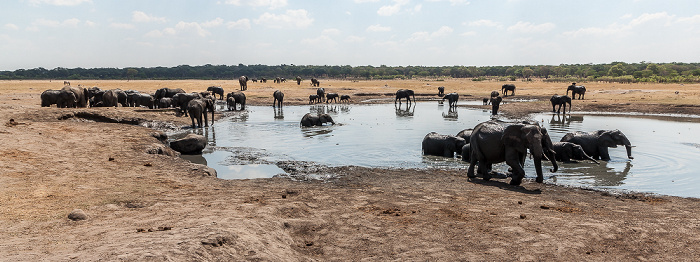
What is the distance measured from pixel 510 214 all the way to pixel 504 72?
132 metres

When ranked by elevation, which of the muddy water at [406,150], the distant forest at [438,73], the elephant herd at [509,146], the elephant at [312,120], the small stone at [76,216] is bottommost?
the muddy water at [406,150]

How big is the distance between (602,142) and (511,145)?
5858 millimetres

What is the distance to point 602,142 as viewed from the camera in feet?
49.5

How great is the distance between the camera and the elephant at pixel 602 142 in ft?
49.1

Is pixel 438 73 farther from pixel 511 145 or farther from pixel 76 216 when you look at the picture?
pixel 76 216

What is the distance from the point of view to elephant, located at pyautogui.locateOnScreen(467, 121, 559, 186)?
1073 centimetres

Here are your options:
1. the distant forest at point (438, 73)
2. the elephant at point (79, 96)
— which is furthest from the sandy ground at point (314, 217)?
the distant forest at point (438, 73)

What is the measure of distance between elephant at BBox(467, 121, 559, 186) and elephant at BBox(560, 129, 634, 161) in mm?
4564

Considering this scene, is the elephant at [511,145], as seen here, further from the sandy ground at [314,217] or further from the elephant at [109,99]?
the elephant at [109,99]

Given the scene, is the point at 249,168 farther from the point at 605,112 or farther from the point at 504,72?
the point at 504,72

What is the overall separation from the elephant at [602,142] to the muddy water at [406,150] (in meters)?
0.37

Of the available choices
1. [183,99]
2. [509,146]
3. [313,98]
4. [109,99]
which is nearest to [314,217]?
[509,146]

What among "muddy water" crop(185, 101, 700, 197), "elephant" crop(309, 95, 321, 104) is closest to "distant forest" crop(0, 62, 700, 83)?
"elephant" crop(309, 95, 321, 104)

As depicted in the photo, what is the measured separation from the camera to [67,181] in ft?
32.1
